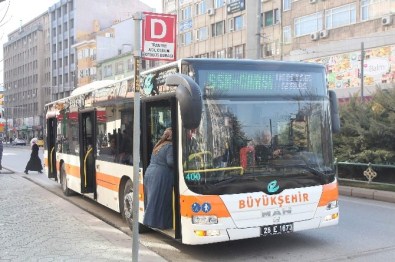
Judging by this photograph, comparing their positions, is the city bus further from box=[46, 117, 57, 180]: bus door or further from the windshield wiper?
box=[46, 117, 57, 180]: bus door

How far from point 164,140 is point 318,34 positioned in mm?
35254

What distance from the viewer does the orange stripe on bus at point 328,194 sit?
6.95 metres

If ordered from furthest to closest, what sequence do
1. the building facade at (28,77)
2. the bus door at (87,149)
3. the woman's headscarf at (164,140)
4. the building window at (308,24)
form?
the building facade at (28,77)
the building window at (308,24)
the bus door at (87,149)
the woman's headscarf at (164,140)

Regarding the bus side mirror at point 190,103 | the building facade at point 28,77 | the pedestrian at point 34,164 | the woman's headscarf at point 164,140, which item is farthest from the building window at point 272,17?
the building facade at point 28,77

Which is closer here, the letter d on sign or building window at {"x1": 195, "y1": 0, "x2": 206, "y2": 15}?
the letter d on sign

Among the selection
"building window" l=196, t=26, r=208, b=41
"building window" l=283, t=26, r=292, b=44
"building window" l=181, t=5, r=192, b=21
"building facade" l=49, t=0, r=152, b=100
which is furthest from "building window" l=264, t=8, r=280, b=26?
"building facade" l=49, t=0, r=152, b=100

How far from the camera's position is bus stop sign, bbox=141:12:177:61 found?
545 cm

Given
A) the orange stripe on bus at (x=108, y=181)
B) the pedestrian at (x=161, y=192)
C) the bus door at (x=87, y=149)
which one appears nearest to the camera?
the pedestrian at (x=161, y=192)

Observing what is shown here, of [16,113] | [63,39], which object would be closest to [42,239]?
[63,39]

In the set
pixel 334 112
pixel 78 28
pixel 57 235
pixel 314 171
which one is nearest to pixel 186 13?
pixel 78 28

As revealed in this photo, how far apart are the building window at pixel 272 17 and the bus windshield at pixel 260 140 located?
40802 millimetres

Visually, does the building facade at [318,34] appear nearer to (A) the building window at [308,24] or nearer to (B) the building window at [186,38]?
(A) the building window at [308,24]

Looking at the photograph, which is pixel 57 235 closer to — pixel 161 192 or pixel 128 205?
pixel 128 205

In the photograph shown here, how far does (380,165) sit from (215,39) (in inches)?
1751
